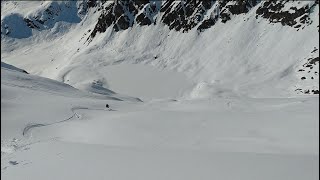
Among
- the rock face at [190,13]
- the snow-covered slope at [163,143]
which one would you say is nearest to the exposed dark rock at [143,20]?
the rock face at [190,13]

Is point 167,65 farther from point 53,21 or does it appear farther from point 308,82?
point 53,21

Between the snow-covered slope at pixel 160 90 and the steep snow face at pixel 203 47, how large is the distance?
239 millimetres

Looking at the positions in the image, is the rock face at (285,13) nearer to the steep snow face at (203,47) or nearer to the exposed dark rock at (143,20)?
the steep snow face at (203,47)

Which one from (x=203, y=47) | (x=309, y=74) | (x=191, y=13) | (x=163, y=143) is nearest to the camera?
(x=163, y=143)

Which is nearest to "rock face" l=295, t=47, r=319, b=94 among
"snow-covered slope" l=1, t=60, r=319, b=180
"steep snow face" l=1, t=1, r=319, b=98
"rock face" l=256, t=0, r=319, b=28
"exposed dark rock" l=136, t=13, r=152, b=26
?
"steep snow face" l=1, t=1, r=319, b=98

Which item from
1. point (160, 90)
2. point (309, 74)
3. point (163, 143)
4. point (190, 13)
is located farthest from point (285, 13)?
point (163, 143)

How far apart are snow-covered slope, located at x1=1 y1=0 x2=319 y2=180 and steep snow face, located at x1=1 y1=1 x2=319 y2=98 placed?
0.24 metres

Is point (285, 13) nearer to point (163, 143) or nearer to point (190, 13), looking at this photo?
point (190, 13)

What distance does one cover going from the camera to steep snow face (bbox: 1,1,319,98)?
7188cm

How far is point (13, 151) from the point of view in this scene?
21281mm

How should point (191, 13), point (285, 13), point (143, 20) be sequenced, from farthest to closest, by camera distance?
point (143, 20) → point (191, 13) → point (285, 13)

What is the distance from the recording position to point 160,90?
246 feet

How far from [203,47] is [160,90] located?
49.7ft

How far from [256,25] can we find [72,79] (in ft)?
115
